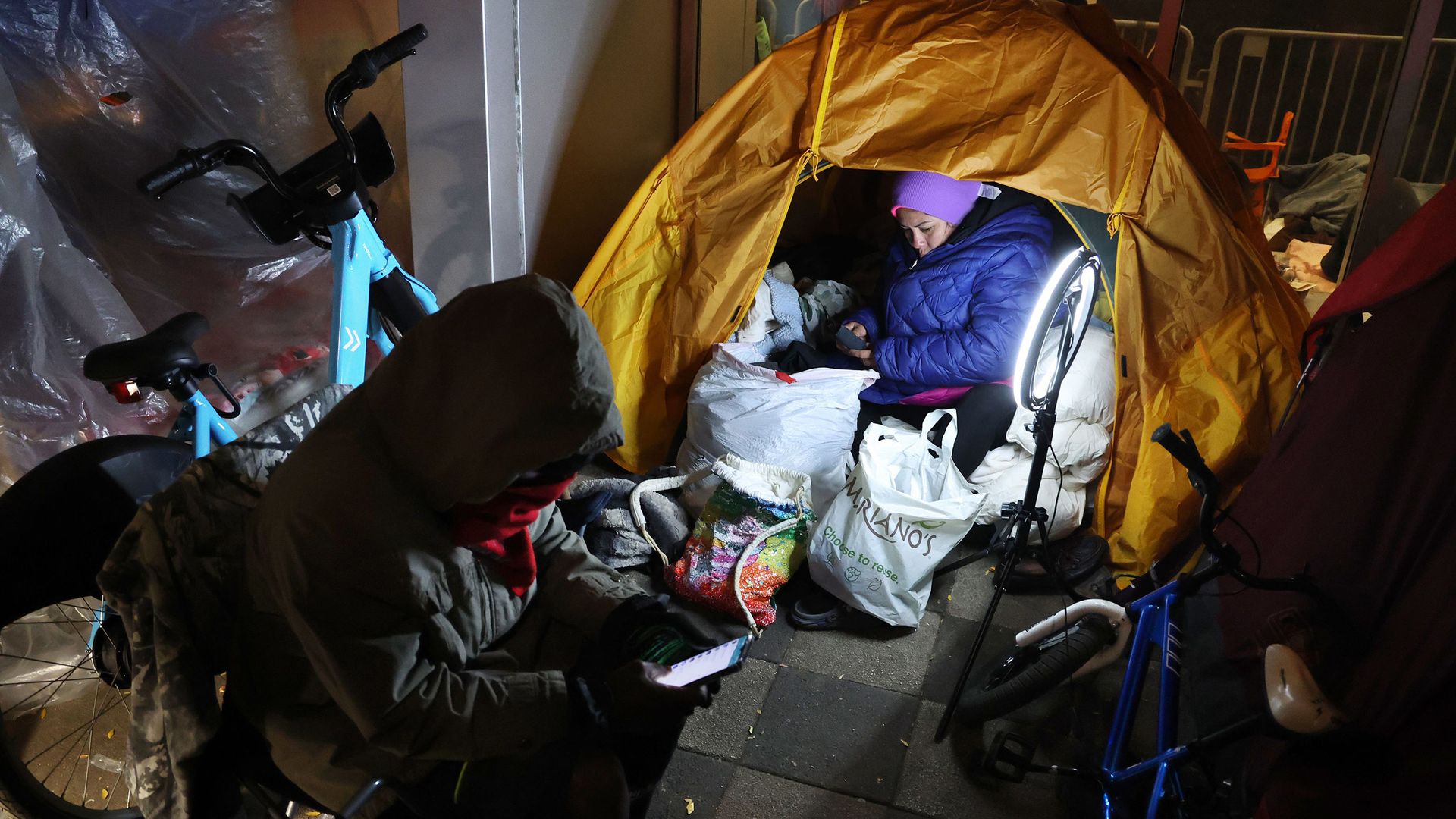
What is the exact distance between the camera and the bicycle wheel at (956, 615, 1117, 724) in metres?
2.14

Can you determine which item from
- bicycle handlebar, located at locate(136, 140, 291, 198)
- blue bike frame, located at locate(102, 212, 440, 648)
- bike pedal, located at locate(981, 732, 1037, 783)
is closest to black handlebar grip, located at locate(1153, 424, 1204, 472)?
bike pedal, located at locate(981, 732, 1037, 783)

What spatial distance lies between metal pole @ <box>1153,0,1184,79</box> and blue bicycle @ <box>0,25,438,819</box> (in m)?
2.35

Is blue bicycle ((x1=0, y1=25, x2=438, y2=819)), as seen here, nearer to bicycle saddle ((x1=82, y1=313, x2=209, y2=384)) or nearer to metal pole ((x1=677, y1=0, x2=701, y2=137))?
bicycle saddle ((x1=82, y1=313, x2=209, y2=384))

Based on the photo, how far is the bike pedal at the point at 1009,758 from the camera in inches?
81.9

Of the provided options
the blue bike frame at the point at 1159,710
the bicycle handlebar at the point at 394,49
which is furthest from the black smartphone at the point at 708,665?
the bicycle handlebar at the point at 394,49

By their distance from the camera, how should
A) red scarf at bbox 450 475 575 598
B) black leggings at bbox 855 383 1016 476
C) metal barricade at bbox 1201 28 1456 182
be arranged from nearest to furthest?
1. red scarf at bbox 450 475 575 598
2. black leggings at bbox 855 383 1016 476
3. metal barricade at bbox 1201 28 1456 182

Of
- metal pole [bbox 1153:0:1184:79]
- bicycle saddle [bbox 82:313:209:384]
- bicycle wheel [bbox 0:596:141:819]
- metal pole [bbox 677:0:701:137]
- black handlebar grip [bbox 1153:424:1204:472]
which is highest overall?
metal pole [bbox 1153:0:1184:79]

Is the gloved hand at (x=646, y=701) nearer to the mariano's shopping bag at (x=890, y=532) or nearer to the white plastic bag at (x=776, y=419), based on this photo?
the mariano's shopping bag at (x=890, y=532)

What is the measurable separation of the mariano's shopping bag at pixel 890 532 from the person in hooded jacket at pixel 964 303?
0.38m

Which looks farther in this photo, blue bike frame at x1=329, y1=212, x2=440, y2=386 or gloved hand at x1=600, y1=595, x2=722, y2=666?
blue bike frame at x1=329, y1=212, x2=440, y2=386

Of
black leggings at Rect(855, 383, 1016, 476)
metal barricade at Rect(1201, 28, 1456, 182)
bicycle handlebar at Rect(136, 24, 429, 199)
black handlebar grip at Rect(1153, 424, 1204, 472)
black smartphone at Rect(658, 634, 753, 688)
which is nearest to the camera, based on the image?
black smartphone at Rect(658, 634, 753, 688)

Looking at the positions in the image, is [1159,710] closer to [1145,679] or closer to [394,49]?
[1145,679]

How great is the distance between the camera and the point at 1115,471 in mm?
2953

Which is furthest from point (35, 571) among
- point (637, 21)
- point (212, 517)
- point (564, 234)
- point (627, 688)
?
point (637, 21)
